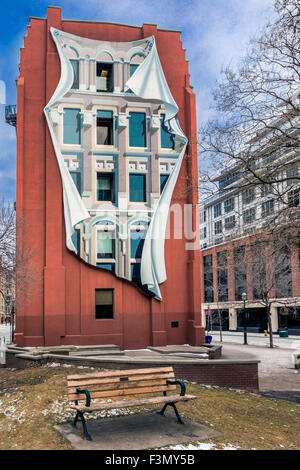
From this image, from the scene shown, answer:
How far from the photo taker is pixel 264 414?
1141 cm

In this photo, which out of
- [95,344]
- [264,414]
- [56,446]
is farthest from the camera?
[95,344]

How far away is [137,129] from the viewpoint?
84.4 ft

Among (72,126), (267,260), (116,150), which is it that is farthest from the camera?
(267,260)

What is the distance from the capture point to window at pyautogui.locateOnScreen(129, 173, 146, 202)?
82.7ft

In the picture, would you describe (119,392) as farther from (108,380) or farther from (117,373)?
(117,373)

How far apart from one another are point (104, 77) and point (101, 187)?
6422 mm

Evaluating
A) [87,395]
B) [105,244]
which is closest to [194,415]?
[87,395]

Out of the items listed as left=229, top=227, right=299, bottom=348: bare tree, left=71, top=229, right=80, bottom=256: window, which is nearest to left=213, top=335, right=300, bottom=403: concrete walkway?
left=229, top=227, right=299, bottom=348: bare tree

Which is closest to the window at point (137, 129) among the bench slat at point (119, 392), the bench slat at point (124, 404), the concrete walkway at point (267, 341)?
the bench slat at point (119, 392)

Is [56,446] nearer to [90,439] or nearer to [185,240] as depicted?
[90,439]

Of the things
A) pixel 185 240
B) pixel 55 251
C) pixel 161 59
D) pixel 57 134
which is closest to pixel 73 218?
pixel 55 251

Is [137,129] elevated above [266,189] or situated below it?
above

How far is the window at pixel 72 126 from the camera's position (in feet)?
81.4

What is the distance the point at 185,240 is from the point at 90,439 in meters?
18.0
